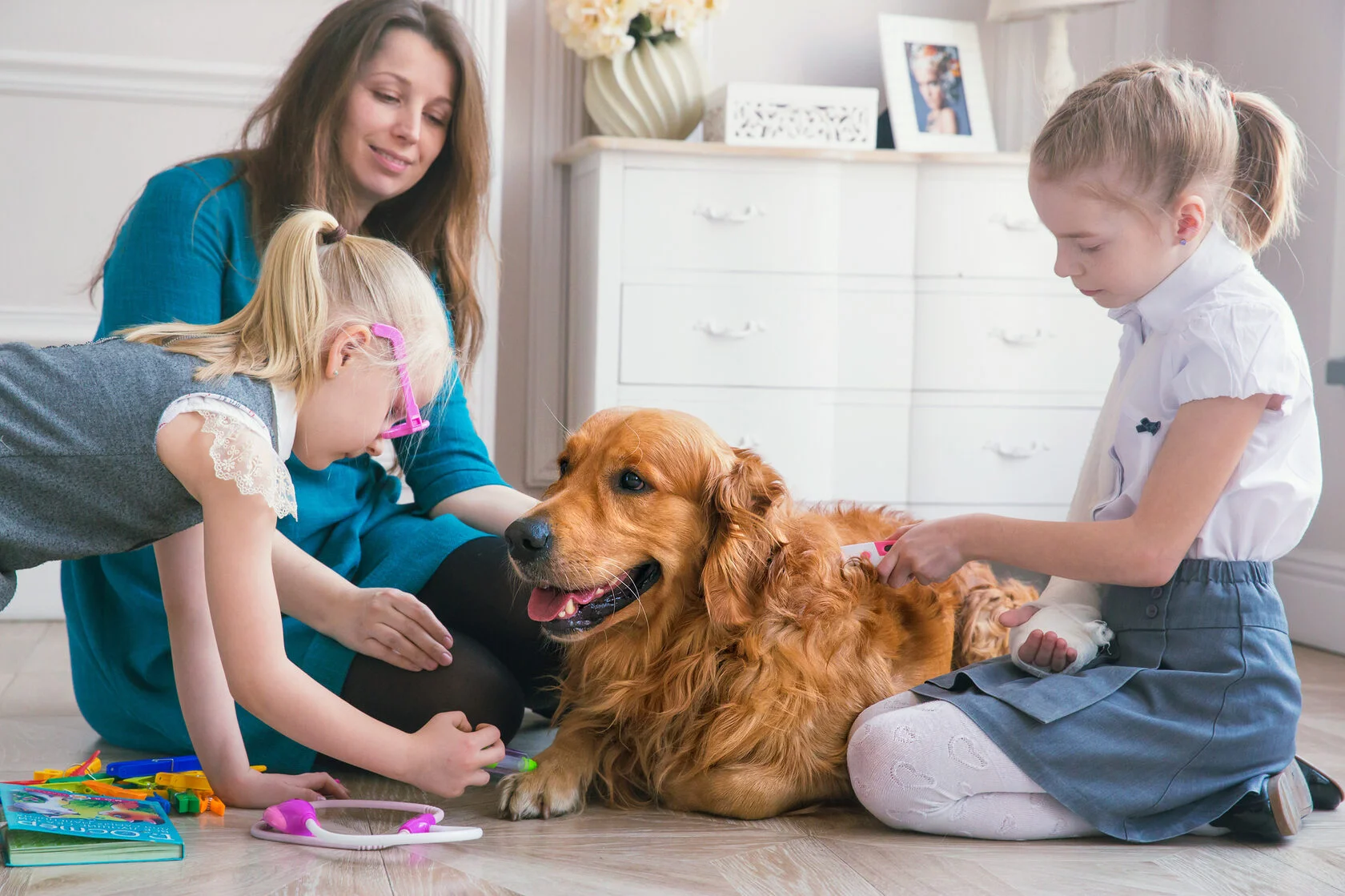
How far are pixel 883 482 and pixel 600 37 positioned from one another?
123cm

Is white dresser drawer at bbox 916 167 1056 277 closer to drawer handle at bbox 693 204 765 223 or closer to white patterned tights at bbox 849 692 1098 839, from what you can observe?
drawer handle at bbox 693 204 765 223

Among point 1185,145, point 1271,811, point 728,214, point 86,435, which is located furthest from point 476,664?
point 728,214

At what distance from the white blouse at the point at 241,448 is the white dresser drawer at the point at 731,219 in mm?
1657

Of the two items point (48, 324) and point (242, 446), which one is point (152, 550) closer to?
point (242, 446)

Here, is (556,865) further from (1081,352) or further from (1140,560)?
(1081,352)

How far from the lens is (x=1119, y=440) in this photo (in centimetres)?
144

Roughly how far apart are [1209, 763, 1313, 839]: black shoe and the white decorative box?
1.80m

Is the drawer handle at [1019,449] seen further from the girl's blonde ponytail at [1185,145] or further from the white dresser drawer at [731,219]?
the girl's blonde ponytail at [1185,145]

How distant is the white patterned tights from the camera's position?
4.38 ft

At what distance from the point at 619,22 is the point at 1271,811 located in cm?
217

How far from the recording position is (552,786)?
1.40 metres

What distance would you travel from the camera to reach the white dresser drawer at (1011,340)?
113 inches

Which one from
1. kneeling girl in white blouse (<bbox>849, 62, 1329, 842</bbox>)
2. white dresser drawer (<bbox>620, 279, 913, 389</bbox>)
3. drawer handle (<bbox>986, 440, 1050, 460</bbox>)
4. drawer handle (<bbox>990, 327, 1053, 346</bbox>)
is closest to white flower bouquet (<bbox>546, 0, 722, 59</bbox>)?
white dresser drawer (<bbox>620, 279, 913, 389</bbox>)

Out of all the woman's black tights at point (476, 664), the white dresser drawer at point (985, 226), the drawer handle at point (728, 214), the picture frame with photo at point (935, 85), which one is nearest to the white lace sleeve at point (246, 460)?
the woman's black tights at point (476, 664)
